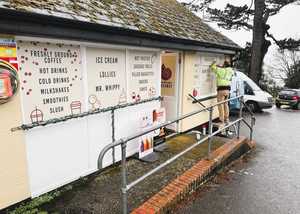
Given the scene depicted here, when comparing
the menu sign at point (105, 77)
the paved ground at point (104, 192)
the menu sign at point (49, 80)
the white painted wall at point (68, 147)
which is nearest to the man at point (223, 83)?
the paved ground at point (104, 192)

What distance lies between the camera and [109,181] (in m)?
3.97

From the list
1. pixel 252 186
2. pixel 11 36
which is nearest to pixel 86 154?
pixel 11 36

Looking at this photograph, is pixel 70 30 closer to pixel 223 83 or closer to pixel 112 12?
pixel 112 12

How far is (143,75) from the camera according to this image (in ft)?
17.4

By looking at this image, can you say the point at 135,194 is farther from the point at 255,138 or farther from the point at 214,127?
the point at 255,138

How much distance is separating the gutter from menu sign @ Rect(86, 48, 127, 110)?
32 centimetres

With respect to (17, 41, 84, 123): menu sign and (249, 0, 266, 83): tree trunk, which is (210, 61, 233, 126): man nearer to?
(17, 41, 84, 123): menu sign

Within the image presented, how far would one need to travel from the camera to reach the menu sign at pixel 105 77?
4.13m

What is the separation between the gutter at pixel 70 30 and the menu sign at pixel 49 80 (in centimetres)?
28

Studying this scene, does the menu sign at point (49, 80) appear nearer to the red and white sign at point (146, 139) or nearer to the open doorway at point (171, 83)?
the red and white sign at point (146, 139)

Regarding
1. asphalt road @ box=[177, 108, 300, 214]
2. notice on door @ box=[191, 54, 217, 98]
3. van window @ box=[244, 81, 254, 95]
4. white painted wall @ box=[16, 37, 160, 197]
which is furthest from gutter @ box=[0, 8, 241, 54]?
van window @ box=[244, 81, 254, 95]

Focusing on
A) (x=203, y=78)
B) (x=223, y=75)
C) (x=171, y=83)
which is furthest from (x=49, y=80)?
(x=223, y=75)

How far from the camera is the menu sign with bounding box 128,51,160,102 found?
499 centimetres

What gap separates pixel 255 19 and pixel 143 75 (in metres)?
15.7
